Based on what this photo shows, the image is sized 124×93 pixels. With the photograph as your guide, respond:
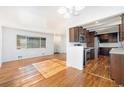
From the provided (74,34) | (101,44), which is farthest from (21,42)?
(101,44)

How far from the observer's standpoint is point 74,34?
4.34 metres

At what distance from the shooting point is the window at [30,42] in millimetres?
6375

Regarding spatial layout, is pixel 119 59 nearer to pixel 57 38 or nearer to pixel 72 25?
pixel 72 25

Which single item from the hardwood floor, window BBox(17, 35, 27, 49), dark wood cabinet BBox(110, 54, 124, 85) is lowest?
the hardwood floor

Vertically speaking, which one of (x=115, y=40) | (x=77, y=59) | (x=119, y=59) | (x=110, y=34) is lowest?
(x=77, y=59)

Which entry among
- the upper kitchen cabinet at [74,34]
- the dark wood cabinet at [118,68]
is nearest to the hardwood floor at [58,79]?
the dark wood cabinet at [118,68]

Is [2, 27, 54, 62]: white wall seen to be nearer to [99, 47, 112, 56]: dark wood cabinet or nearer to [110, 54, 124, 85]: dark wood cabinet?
[99, 47, 112, 56]: dark wood cabinet

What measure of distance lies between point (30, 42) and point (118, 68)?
613 centimetres

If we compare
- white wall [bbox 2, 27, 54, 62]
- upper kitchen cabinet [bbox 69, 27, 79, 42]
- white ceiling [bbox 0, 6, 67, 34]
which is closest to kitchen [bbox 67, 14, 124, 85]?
upper kitchen cabinet [bbox 69, 27, 79, 42]

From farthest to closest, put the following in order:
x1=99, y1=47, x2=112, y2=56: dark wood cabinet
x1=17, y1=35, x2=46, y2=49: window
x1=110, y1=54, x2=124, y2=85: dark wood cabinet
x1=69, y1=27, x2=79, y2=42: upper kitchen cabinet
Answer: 1. x1=99, y1=47, x2=112, y2=56: dark wood cabinet
2. x1=17, y1=35, x2=46, y2=49: window
3. x1=69, y1=27, x2=79, y2=42: upper kitchen cabinet
4. x1=110, y1=54, x2=124, y2=85: dark wood cabinet

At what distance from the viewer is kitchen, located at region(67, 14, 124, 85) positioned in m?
2.44

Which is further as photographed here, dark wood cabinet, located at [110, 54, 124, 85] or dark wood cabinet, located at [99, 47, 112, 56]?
dark wood cabinet, located at [99, 47, 112, 56]
